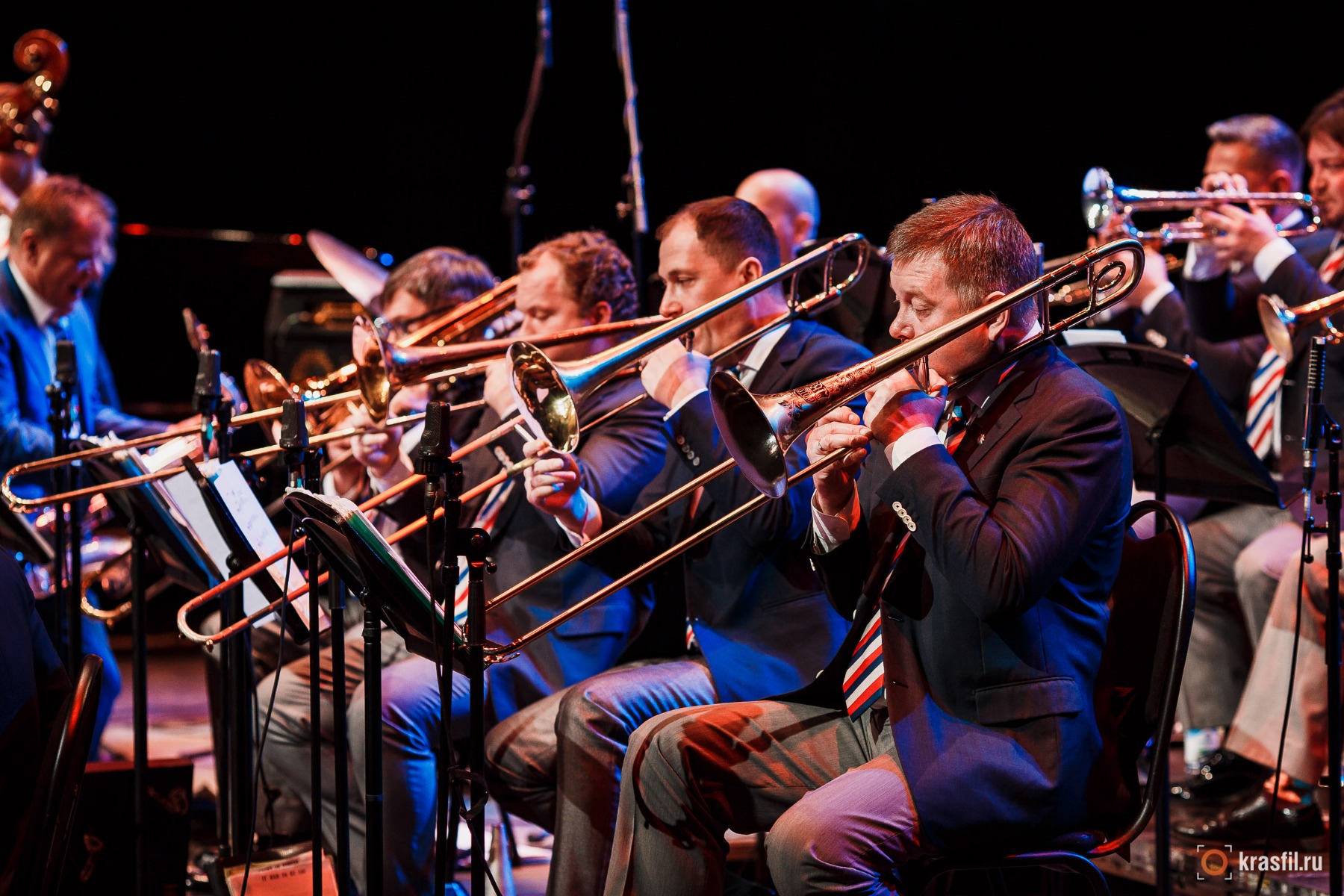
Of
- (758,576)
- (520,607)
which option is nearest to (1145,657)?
(758,576)

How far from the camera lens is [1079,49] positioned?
677cm

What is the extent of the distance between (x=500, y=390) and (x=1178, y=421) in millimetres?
1659

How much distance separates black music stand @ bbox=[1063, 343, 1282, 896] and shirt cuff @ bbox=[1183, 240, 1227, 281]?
130 cm

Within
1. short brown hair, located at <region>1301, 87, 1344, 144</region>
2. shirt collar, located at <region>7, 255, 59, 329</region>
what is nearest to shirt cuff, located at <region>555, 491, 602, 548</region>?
short brown hair, located at <region>1301, 87, 1344, 144</region>

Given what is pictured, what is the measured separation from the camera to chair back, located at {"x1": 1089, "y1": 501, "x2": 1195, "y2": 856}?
2244 mm

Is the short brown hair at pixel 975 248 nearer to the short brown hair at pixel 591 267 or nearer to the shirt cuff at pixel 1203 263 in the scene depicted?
the short brown hair at pixel 591 267

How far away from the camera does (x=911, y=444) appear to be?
2.21 metres

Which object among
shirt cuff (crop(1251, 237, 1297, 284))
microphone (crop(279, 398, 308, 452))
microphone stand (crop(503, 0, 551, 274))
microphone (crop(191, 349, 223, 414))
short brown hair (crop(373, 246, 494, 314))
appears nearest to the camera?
microphone (crop(279, 398, 308, 452))

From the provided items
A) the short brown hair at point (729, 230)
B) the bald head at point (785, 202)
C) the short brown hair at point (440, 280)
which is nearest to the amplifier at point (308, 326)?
the short brown hair at point (440, 280)

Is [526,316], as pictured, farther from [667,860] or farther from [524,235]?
[524,235]

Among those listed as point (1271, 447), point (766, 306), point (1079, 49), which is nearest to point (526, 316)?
point (766, 306)

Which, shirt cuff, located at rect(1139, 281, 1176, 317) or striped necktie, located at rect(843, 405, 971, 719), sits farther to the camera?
shirt cuff, located at rect(1139, 281, 1176, 317)

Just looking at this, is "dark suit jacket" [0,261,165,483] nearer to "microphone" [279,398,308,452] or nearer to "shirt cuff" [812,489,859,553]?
"microphone" [279,398,308,452]

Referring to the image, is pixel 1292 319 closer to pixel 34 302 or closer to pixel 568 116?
pixel 34 302
